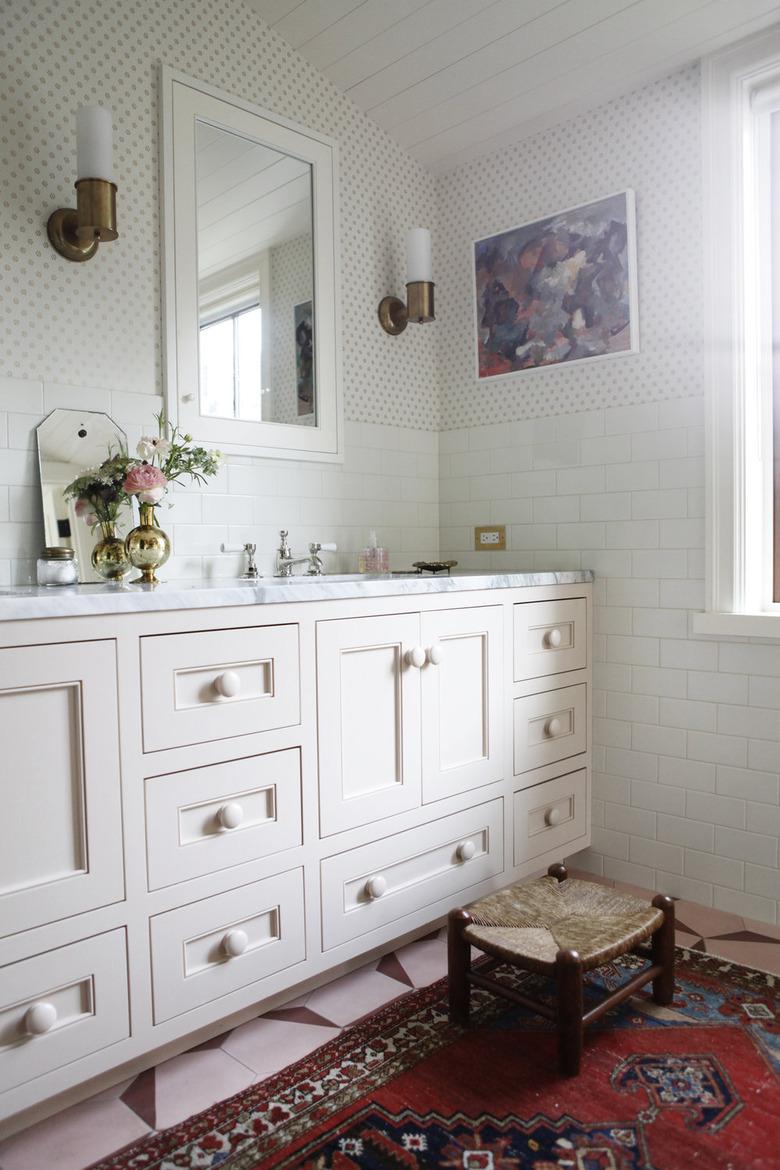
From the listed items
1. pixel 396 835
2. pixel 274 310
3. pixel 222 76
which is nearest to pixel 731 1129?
pixel 396 835

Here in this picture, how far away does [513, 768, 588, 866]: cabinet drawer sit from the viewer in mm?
2440

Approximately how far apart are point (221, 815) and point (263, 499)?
3.83ft

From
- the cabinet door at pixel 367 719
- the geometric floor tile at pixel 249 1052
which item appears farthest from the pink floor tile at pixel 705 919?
the cabinet door at pixel 367 719

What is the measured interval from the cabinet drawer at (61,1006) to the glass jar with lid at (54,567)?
85 centimetres

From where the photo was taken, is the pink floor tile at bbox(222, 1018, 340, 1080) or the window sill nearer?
the pink floor tile at bbox(222, 1018, 340, 1080)

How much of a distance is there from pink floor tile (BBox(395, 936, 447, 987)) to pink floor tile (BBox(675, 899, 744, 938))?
0.69 meters

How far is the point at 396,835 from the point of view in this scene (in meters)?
2.05

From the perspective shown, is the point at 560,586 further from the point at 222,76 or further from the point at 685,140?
the point at 222,76

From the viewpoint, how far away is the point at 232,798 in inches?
67.5

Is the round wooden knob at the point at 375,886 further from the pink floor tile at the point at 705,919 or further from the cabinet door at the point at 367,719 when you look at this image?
the pink floor tile at the point at 705,919

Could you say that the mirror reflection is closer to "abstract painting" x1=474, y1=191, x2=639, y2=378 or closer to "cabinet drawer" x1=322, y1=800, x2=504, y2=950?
"abstract painting" x1=474, y1=191, x2=639, y2=378

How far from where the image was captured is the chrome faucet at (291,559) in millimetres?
2609

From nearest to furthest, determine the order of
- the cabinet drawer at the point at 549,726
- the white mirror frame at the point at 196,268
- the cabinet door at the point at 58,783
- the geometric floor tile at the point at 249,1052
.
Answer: the cabinet door at the point at 58,783 → the geometric floor tile at the point at 249,1052 → the white mirror frame at the point at 196,268 → the cabinet drawer at the point at 549,726

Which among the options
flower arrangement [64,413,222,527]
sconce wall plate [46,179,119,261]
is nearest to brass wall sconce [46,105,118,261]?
sconce wall plate [46,179,119,261]
